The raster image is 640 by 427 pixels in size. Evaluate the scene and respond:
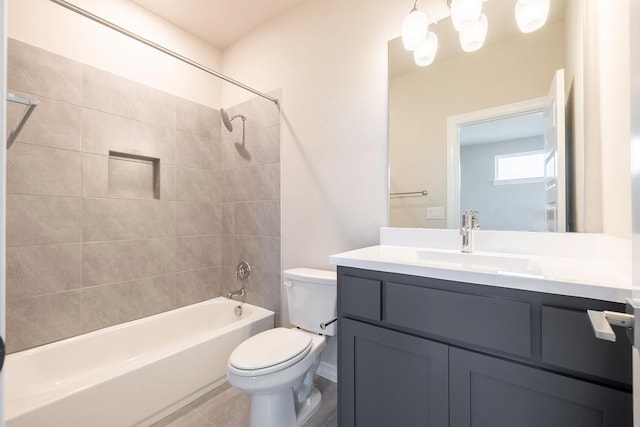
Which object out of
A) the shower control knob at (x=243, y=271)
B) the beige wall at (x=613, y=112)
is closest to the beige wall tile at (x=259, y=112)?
the shower control knob at (x=243, y=271)

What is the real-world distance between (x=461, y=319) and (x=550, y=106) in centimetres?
103

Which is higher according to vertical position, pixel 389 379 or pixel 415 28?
pixel 415 28

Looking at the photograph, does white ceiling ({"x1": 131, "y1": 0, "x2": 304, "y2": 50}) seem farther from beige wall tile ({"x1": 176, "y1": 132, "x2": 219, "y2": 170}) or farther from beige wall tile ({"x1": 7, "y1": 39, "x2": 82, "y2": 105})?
beige wall tile ({"x1": 176, "y1": 132, "x2": 219, "y2": 170})

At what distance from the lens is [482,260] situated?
120 centimetres

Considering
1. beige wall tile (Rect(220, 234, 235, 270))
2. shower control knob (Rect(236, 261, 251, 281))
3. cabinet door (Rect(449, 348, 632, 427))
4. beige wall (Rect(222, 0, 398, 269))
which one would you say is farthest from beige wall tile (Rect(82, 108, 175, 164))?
cabinet door (Rect(449, 348, 632, 427))

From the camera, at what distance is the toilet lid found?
1.29 metres

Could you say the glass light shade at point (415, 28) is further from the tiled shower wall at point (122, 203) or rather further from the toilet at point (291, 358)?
the toilet at point (291, 358)

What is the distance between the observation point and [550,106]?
47.5 inches

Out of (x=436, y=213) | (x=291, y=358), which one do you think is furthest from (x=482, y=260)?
(x=291, y=358)

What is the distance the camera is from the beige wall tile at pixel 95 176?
177 cm

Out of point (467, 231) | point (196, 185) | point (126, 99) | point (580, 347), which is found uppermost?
point (126, 99)

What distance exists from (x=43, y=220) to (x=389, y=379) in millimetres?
2045

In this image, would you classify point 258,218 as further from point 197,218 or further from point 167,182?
point 167,182

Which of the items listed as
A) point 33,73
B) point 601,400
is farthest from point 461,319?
point 33,73
